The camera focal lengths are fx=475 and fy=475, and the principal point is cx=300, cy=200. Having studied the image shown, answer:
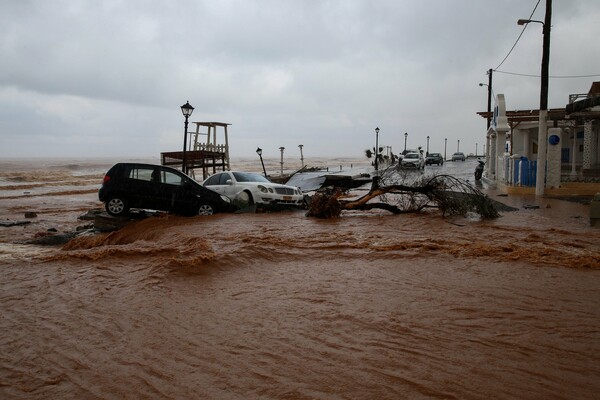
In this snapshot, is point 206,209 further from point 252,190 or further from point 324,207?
point 324,207

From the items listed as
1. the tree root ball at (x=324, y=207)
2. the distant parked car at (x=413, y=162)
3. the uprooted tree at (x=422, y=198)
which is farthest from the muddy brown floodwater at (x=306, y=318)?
the distant parked car at (x=413, y=162)

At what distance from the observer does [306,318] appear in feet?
17.4

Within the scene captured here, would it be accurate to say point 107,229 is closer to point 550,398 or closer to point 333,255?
point 333,255

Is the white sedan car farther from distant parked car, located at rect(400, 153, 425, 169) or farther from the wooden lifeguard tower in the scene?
distant parked car, located at rect(400, 153, 425, 169)

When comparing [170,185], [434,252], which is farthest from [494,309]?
[170,185]

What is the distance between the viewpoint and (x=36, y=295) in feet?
21.8

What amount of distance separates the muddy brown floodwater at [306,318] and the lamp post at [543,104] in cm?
937

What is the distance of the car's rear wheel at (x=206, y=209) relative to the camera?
48.8 ft

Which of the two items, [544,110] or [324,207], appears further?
[544,110]

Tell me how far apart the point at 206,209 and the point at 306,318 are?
10.1 m

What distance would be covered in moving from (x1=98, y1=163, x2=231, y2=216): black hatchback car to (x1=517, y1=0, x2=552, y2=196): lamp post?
12.6 metres

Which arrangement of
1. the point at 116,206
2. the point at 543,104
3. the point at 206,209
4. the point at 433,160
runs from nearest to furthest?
the point at 116,206
the point at 206,209
the point at 543,104
the point at 433,160

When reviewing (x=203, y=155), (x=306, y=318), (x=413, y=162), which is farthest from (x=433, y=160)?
(x=306, y=318)

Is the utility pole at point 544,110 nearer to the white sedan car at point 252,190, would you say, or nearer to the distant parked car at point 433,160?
the white sedan car at point 252,190
